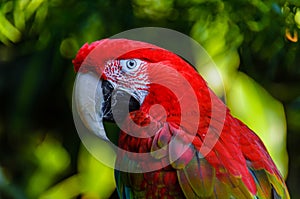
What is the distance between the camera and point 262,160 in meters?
0.80

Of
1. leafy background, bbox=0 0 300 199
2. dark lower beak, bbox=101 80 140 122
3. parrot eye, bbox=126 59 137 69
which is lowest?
leafy background, bbox=0 0 300 199

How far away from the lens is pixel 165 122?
758 millimetres

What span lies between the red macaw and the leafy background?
0.16m

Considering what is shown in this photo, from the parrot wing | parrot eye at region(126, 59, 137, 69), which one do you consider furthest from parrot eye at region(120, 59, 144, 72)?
the parrot wing

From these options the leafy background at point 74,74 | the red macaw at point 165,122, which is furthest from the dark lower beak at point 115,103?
the leafy background at point 74,74

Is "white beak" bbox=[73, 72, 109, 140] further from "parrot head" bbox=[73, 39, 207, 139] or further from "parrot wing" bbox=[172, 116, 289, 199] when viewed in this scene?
"parrot wing" bbox=[172, 116, 289, 199]

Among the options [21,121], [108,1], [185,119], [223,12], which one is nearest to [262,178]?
[185,119]

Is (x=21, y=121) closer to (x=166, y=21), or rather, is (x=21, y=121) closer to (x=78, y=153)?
(x=78, y=153)

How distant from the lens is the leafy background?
93 centimetres

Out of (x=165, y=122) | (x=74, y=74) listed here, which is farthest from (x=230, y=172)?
(x=74, y=74)

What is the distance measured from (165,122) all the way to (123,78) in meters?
0.08

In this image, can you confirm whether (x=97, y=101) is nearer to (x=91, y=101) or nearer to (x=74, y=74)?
(x=91, y=101)

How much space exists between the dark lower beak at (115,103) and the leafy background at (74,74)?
19 centimetres

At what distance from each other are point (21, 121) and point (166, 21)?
333mm
